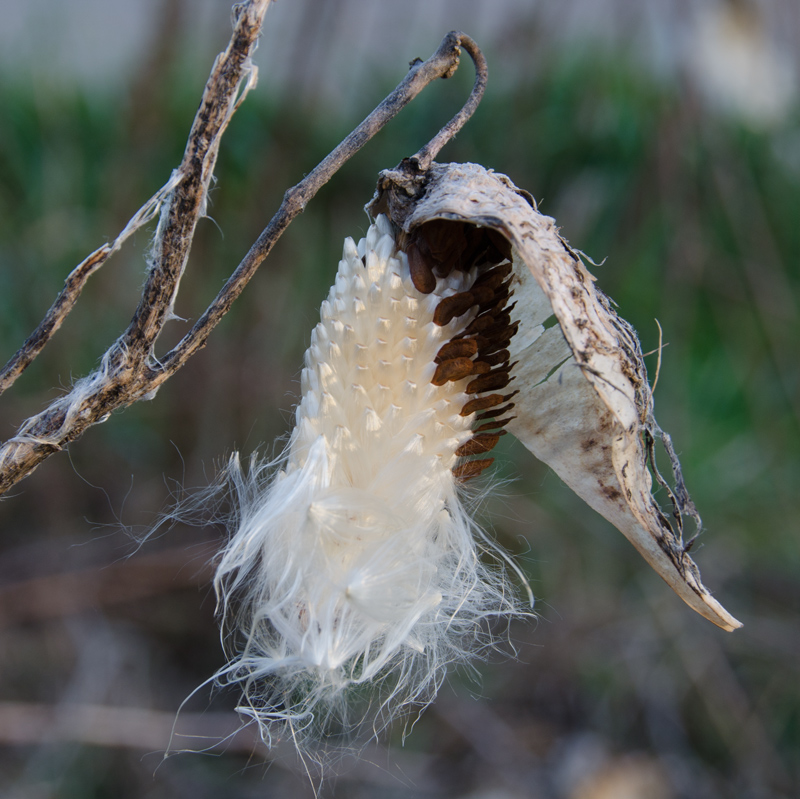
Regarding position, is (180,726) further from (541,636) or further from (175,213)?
(175,213)

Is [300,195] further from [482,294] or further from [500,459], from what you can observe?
[500,459]

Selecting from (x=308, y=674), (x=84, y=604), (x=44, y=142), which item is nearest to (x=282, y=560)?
(x=308, y=674)

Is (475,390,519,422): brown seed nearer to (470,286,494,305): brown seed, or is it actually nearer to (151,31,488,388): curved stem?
(470,286,494,305): brown seed

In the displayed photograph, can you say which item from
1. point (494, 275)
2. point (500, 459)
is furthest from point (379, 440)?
point (500, 459)

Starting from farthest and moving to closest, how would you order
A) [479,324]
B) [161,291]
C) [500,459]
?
[500,459]
[479,324]
[161,291]

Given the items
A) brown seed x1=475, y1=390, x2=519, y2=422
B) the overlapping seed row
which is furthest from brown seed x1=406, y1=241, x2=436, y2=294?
brown seed x1=475, y1=390, x2=519, y2=422
